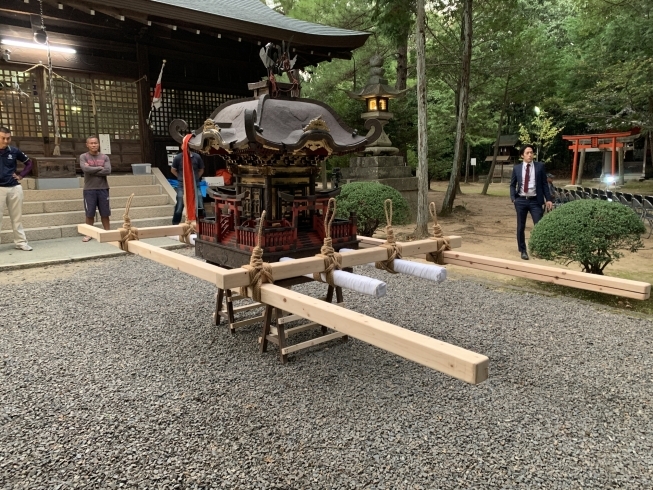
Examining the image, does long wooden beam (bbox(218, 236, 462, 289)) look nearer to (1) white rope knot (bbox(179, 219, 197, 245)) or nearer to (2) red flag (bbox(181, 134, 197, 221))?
(2) red flag (bbox(181, 134, 197, 221))

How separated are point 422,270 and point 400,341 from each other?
1341mm

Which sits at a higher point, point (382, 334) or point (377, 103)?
point (377, 103)

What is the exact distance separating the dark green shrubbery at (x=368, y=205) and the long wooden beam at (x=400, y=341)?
6.06 metres

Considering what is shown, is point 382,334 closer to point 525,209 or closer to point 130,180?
point 525,209

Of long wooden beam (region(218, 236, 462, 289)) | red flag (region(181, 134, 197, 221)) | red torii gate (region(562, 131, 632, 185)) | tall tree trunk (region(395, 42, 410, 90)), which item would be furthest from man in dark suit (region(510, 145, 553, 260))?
red torii gate (region(562, 131, 632, 185))

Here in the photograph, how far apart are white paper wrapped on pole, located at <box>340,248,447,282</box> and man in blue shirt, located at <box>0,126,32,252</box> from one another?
280 inches

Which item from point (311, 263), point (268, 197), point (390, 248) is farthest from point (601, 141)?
point (311, 263)

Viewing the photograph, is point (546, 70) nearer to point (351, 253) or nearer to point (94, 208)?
point (94, 208)

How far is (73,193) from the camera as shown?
35.1 ft

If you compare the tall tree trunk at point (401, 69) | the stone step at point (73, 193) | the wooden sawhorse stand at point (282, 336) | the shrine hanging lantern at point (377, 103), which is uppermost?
the tall tree trunk at point (401, 69)

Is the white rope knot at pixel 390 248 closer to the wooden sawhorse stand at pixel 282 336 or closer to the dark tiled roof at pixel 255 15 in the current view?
the wooden sawhorse stand at pixel 282 336

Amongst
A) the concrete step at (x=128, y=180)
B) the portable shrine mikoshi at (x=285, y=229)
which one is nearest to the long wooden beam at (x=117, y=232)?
the portable shrine mikoshi at (x=285, y=229)

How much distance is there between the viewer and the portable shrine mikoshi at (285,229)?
123 inches

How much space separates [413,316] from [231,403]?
263 centimetres
